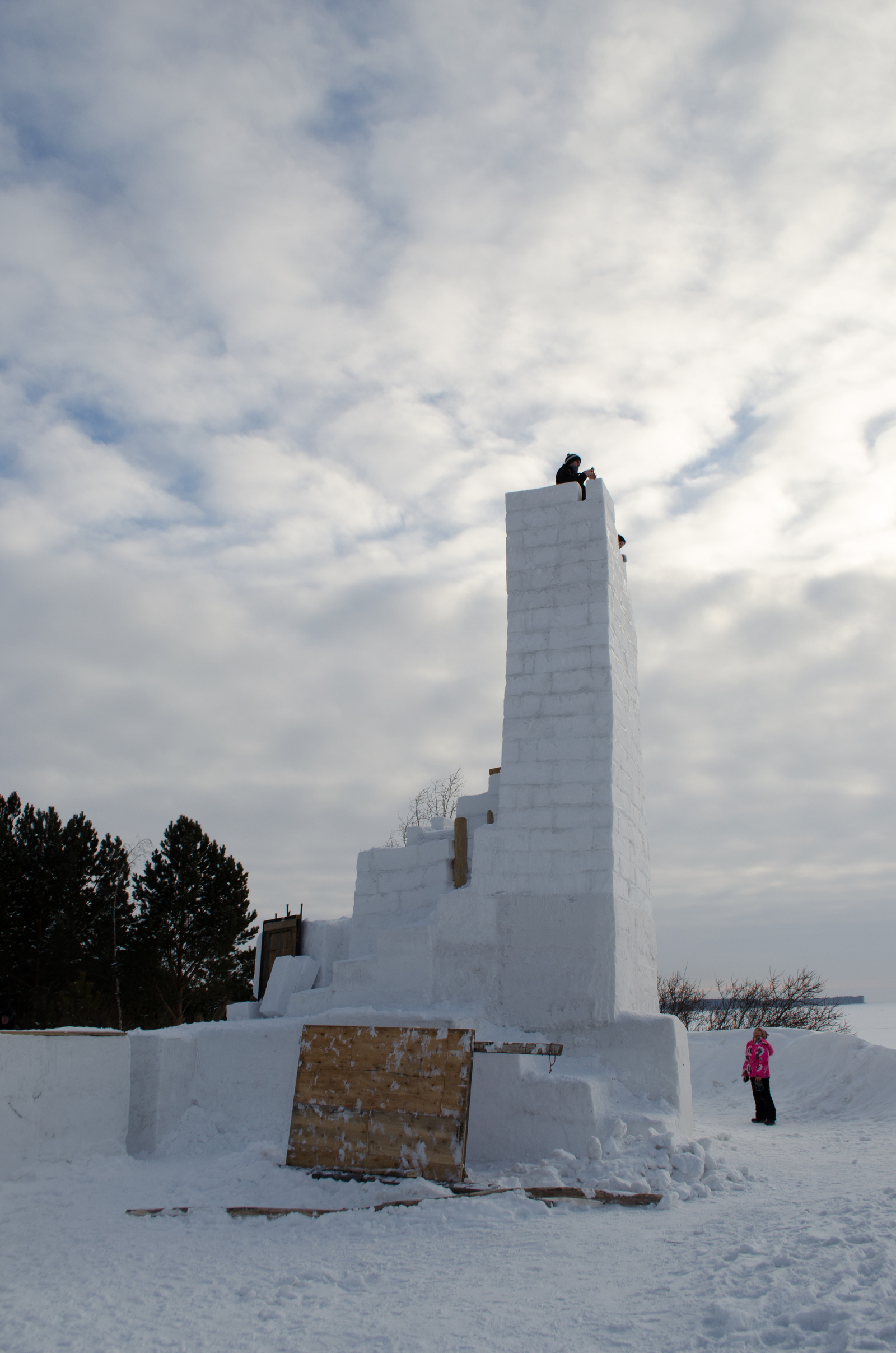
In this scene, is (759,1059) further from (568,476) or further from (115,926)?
(115,926)

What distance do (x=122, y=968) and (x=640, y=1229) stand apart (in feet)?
79.9

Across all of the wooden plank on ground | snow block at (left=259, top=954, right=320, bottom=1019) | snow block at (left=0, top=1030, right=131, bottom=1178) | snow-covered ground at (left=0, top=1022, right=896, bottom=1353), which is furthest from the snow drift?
snow block at (left=0, top=1030, right=131, bottom=1178)

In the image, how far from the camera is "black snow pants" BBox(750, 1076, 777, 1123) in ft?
34.4

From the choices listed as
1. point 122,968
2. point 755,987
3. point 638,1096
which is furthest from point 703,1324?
point 755,987

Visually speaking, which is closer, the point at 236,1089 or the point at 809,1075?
the point at 236,1089

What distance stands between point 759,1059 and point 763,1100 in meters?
0.46

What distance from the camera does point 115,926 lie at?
27188 millimetres

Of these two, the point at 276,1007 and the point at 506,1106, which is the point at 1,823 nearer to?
the point at 276,1007

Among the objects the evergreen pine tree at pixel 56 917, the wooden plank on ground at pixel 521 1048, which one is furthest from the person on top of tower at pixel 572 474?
the evergreen pine tree at pixel 56 917

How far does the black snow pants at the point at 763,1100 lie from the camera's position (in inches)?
413

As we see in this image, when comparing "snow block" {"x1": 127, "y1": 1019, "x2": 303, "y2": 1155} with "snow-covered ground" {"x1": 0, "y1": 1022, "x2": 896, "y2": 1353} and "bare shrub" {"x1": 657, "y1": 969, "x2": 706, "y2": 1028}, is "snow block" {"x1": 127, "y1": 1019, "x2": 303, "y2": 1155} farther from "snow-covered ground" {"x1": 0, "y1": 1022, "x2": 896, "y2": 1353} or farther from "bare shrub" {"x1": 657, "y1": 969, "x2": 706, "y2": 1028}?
"bare shrub" {"x1": 657, "y1": 969, "x2": 706, "y2": 1028}

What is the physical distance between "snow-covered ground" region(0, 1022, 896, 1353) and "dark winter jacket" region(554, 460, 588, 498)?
6.32m

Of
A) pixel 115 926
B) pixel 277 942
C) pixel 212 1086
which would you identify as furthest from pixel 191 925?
pixel 212 1086

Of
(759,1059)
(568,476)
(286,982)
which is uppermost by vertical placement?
(568,476)
